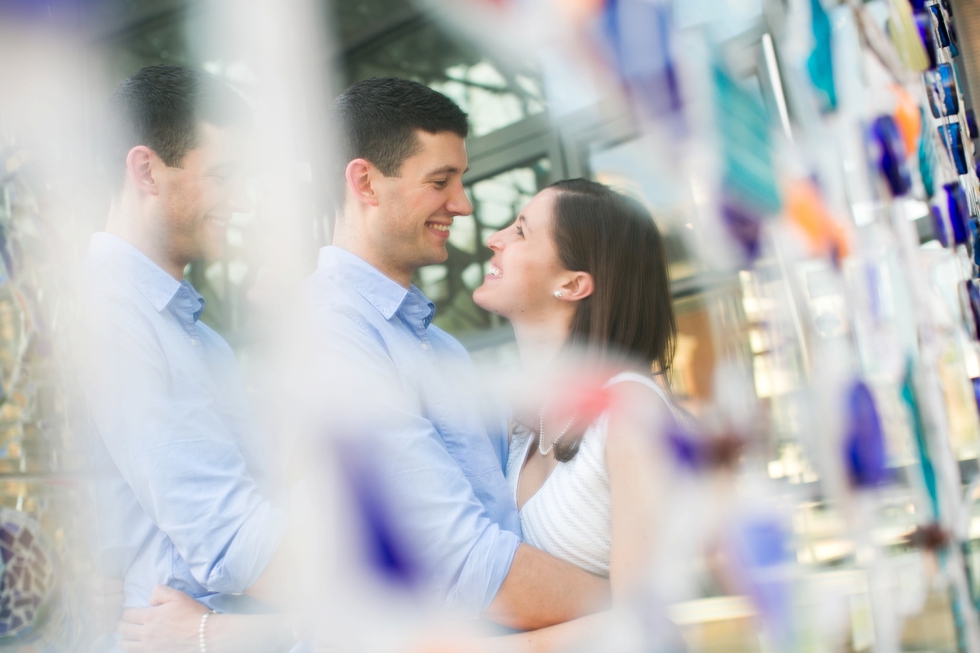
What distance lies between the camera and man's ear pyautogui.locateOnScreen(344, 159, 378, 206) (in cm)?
117

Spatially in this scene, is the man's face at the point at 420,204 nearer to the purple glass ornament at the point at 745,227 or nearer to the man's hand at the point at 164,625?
the purple glass ornament at the point at 745,227

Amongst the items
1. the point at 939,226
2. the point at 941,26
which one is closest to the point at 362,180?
the point at 939,226

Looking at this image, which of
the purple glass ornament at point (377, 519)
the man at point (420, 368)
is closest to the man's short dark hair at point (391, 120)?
the man at point (420, 368)

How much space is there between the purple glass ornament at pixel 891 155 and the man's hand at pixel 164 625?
4.42 ft

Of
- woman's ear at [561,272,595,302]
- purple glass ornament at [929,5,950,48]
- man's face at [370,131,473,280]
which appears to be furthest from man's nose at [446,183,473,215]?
purple glass ornament at [929,5,950,48]

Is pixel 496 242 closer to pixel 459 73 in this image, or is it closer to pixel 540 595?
pixel 459 73

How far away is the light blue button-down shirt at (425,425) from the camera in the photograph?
973mm

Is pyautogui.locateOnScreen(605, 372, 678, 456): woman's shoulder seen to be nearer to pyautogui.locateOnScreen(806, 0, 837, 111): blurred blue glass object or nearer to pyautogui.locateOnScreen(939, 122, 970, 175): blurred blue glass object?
pyautogui.locateOnScreen(806, 0, 837, 111): blurred blue glass object

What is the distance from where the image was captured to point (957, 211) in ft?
5.22

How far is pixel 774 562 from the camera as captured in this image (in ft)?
3.74

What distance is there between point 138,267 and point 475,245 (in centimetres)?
71

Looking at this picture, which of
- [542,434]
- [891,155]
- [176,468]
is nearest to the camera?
[176,468]

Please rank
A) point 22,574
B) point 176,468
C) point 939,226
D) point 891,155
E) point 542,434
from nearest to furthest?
point 22,574
point 176,468
point 542,434
point 891,155
point 939,226

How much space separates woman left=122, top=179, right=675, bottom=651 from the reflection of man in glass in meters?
0.42
